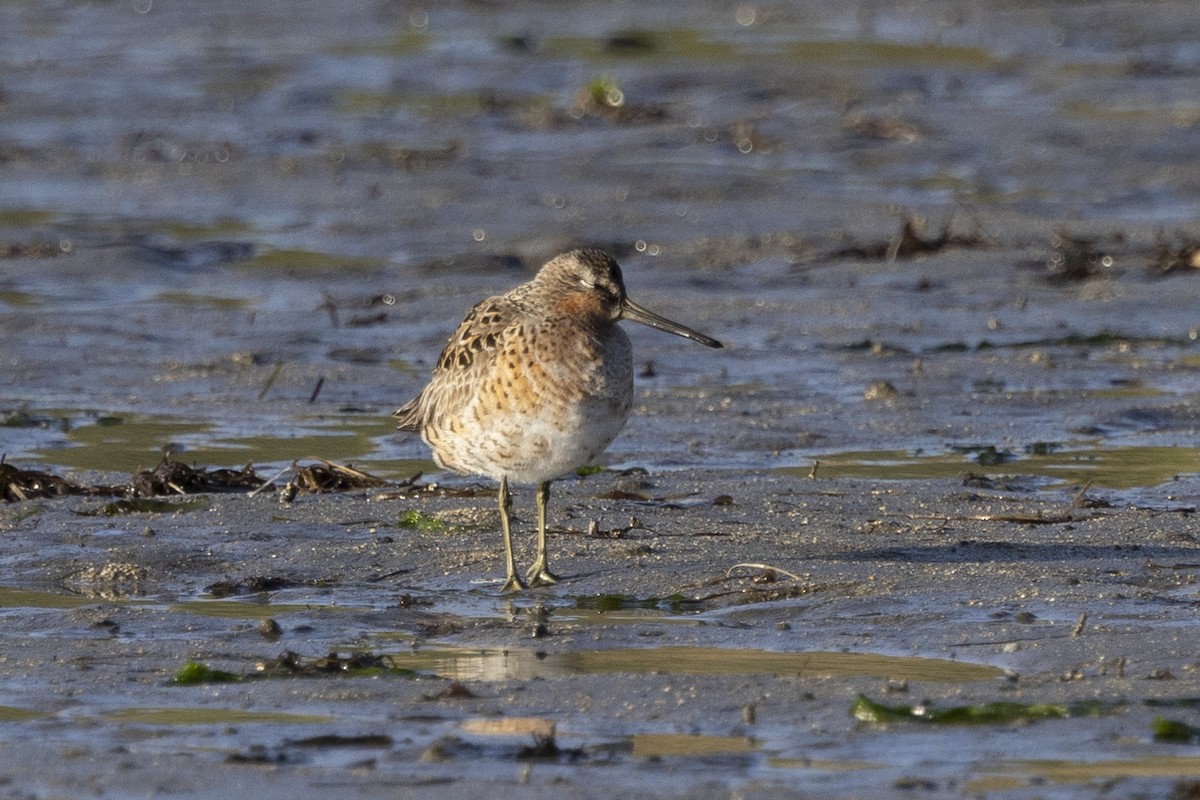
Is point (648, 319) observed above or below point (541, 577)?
above

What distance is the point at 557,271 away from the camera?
24.7ft

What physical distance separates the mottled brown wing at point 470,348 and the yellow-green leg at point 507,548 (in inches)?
15.3

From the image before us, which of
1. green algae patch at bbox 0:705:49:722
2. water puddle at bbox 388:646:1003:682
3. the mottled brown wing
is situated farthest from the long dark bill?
green algae patch at bbox 0:705:49:722

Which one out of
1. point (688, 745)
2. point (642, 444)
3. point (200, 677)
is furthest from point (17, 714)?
point (642, 444)

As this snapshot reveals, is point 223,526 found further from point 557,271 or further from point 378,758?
point 378,758

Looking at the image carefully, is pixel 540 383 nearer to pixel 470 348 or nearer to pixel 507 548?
pixel 470 348

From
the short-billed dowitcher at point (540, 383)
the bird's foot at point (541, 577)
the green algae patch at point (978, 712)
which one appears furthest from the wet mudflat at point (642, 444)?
the short-billed dowitcher at point (540, 383)

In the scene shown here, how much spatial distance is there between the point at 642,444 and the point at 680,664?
136 inches

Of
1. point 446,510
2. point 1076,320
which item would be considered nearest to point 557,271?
point 446,510

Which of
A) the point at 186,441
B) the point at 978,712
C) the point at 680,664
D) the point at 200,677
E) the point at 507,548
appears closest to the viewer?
the point at 978,712

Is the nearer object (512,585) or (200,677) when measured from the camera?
(200,677)

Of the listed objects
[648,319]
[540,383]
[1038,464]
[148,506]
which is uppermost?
[648,319]

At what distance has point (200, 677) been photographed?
19.4ft

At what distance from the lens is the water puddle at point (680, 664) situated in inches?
234
